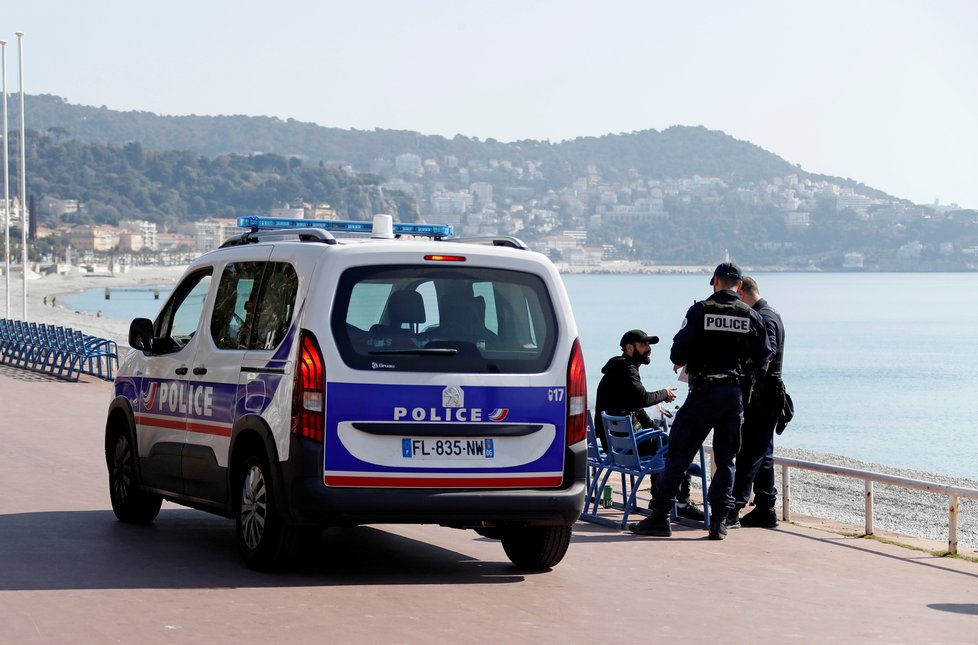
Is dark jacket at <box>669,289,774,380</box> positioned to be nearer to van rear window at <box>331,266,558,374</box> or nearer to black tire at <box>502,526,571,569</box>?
black tire at <box>502,526,571,569</box>

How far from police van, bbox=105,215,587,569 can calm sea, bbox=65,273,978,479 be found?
30.3 metres

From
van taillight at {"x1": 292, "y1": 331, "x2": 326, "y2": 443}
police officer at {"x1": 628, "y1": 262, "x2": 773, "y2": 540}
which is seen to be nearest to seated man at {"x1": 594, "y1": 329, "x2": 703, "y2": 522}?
police officer at {"x1": 628, "y1": 262, "x2": 773, "y2": 540}

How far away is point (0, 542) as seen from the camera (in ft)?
30.5

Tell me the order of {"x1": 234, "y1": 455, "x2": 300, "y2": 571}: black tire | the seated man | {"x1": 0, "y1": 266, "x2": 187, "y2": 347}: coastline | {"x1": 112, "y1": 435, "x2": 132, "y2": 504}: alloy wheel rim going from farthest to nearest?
{"x1": 0, "y1": 266, "x2": 187, "y2": 347}: coastline
the seated man
{"x1": 112, "y1": 435, "x2": 132, "y2": 504}: alloy wheel rim
{"x1": 234, "y1": 455, "x2": 300, "y2": 571}: black tire

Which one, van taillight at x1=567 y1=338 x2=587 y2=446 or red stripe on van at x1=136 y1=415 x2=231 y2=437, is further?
red stripe on van at x1=136 y1=415 x2=231 y2=437

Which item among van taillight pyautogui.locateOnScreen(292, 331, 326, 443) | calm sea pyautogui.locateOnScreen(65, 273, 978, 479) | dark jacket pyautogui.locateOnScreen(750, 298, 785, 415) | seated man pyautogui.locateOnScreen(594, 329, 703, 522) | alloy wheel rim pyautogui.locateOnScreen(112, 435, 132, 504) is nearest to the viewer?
van taillight pyautogui.locateOnScreen(292, 331, 326, 443)

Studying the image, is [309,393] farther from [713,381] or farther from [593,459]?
[593,459]

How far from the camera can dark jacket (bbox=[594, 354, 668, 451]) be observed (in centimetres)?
1141

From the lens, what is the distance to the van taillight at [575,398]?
8.36 meters

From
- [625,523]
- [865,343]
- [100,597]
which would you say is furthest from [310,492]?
[865,343]

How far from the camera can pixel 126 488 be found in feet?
33.8

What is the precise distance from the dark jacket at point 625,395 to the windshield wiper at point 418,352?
11.2 ft

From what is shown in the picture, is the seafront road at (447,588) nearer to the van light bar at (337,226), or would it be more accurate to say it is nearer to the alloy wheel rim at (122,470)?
the alloy wheel rim at (122,470)

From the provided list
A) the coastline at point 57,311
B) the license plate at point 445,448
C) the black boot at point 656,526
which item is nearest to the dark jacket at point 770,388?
the black boot at point 656,526
